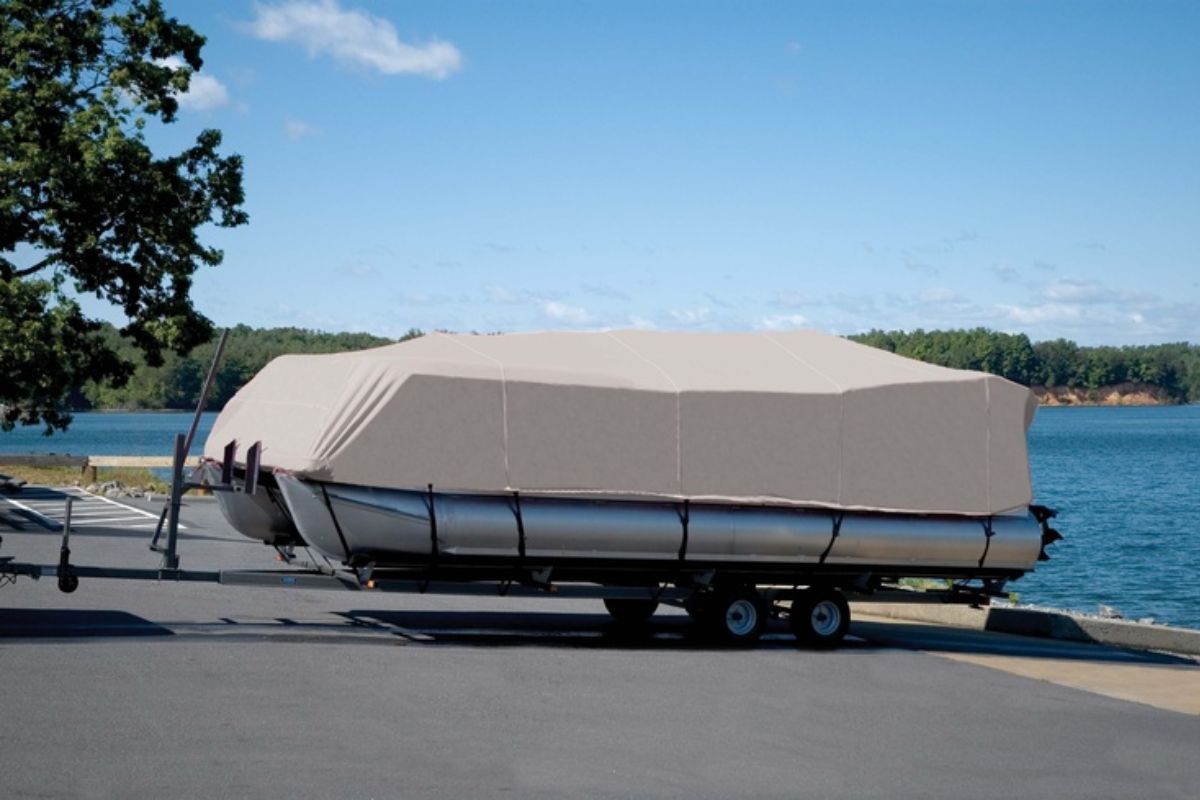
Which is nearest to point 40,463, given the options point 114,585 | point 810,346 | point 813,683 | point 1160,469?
point 114,585

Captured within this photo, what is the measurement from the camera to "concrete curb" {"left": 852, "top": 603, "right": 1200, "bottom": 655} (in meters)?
21.9

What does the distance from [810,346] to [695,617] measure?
3.99 metres

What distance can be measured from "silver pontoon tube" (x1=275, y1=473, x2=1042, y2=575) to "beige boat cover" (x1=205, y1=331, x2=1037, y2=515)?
0.59 feet

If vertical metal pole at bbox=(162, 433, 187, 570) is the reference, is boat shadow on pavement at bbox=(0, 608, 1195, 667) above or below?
below

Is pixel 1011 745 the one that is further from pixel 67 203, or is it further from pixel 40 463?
pixel 40 463

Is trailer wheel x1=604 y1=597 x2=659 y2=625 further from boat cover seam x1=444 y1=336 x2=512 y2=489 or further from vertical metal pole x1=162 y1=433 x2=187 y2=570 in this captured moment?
vertical metal pole x1=162 y1=433 x2=187 y2=570

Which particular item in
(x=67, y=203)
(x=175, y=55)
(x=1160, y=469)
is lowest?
(x=1160, y=469)

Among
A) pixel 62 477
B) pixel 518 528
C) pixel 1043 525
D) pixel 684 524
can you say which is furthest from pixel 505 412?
pixel 62 477

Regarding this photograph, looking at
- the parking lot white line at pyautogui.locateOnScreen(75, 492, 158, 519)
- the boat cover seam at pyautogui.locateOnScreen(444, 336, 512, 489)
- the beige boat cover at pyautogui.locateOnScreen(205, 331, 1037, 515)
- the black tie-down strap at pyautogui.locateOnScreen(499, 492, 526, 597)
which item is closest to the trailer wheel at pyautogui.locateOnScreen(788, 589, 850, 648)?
the beige boat cover at pyautogui.locateOnScreen(205, 331, 1037, 515)

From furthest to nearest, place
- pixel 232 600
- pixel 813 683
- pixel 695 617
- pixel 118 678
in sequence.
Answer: pixel 232 600
pixel 695 617
pixel 813 683
pixel 118 678

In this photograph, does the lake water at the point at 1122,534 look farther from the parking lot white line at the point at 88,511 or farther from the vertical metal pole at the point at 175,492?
the vertical metal pole at the point at 175,492

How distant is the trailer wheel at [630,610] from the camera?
68.6ft

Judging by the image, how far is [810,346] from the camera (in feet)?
69.3

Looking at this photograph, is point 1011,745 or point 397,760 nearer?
point 397,760
